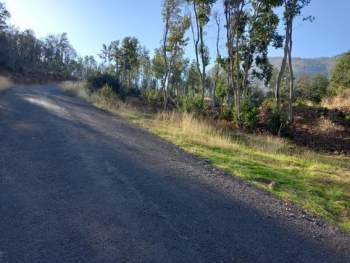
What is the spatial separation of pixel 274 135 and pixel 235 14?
9293mm

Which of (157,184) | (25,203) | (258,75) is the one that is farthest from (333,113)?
(25,203)

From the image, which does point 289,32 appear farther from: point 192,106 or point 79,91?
point 79,91

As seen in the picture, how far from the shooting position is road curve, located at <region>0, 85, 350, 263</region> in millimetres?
3182

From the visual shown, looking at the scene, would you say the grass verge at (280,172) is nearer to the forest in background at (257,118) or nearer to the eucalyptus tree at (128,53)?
the forest in background at (257,118)

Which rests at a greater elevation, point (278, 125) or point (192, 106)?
point (192, 106)

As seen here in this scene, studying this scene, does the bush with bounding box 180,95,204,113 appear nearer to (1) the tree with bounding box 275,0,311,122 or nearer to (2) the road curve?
(1) the tree with bounding box 275,0,311,122

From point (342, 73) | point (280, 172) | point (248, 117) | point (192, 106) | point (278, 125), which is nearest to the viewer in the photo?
point (280, 172)

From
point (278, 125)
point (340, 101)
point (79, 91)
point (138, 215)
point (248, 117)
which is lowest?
point (138, 215)

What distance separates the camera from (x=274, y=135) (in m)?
16.5

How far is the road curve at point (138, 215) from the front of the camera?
3182 mm

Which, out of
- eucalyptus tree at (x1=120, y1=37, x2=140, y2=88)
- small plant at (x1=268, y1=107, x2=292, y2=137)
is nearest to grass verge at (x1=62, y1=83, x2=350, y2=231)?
small plant at (x1=268, y1=107, x2=292, y2=137)

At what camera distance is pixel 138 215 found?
3.96 meters

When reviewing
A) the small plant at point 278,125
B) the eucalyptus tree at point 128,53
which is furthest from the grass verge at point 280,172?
the eucalyptus tree at point 128,53

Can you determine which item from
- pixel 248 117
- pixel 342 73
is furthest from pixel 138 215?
pixel 342 73
